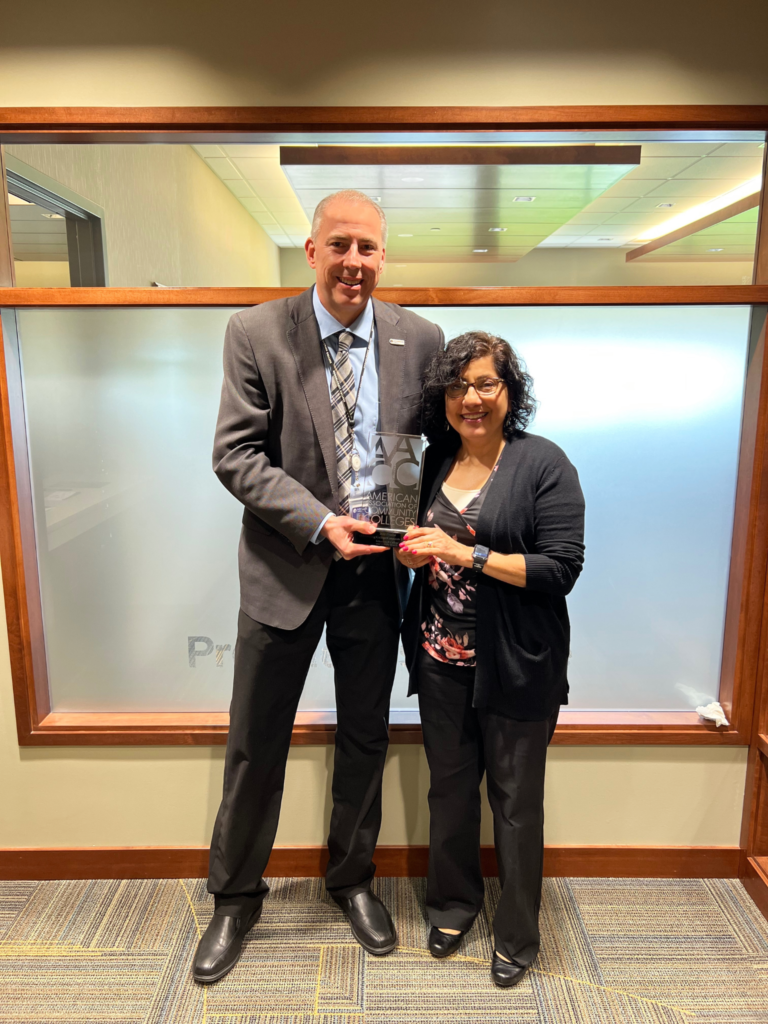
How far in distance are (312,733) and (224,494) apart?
2.42 feet

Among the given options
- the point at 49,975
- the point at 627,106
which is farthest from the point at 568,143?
the point at 49,975

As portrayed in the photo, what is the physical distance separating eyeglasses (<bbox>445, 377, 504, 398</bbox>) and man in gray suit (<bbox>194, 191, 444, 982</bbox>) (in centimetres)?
14

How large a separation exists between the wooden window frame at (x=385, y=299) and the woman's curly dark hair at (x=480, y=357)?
0.32 meters

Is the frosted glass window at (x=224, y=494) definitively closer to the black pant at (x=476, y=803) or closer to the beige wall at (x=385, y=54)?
the black pant at (x=476, y=803)

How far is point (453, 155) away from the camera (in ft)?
5.87

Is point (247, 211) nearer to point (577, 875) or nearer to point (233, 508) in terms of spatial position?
point (233, 508)

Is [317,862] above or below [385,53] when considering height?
below

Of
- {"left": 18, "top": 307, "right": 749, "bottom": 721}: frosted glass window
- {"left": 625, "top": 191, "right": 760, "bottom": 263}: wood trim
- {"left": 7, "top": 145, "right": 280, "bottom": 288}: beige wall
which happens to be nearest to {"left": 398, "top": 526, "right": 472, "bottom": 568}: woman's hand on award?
{"left": 18, "top": 307, "right": 749, "bottom": 721}: frosted glass window

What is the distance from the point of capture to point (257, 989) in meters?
1.67

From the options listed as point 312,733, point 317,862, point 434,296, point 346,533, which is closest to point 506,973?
point 317,862

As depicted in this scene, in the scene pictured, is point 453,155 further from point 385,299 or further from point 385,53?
point 385,299

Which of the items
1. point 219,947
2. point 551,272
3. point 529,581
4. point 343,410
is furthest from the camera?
point 551,272

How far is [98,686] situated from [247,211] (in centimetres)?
142

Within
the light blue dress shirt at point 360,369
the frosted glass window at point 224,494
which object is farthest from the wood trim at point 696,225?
the light blue dress shirt at point 360,369
